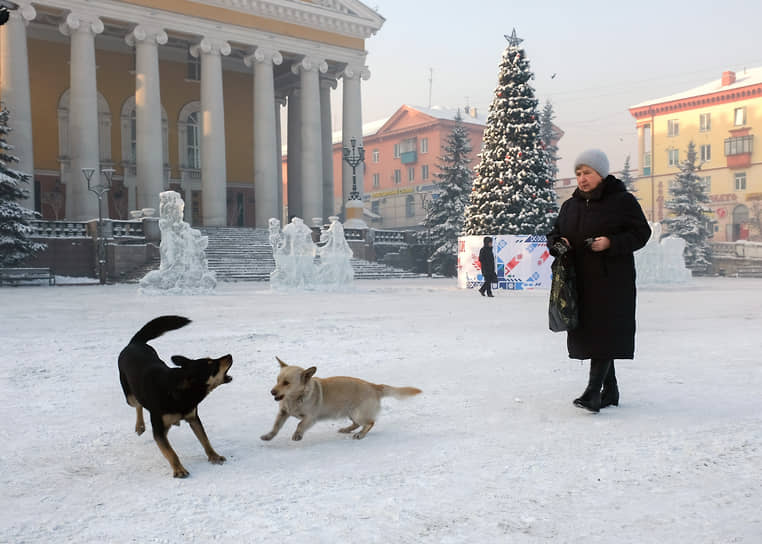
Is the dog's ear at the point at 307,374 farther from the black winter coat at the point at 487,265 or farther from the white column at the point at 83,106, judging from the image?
the white column at the point at 83,106

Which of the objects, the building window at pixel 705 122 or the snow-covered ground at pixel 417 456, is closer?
the snow-covered ground at pixel 417 456

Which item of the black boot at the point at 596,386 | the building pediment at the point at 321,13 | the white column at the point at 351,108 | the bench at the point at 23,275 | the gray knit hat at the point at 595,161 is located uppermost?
the building pediment at the point at 321,13

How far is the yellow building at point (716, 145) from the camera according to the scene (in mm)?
61594

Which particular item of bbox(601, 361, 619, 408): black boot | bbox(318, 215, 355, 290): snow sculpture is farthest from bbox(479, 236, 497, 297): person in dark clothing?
bbox(601, 361, 619, 408): black boot

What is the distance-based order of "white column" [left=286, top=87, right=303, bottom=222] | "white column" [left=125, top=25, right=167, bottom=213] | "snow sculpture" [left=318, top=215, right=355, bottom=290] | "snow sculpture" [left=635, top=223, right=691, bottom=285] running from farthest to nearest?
1. "white column" [left=286, top=87, right=303, bottom=222]
2. "white column" [left=125, top=25, right=167, bottom=213]
3. "snow sculpture" [left=635, top=223, right=691, bottom=285]
4. "snow sculpture" [left=318, top=215, right=355, bottom=290]

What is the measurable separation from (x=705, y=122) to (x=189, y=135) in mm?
47454

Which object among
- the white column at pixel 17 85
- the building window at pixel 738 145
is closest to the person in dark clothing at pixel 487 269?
the white column at pixel 17 85

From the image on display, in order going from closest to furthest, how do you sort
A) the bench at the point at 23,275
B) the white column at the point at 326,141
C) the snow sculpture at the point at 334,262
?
the snow sculpture at the point at 334,262 → the bench at the point at 23,275 → the white column at the point at 326,141

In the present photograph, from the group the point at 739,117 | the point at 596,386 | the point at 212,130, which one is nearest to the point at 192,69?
the point at 212,130

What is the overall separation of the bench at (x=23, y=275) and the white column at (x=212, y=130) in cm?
1137

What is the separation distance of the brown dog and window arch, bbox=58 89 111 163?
37.8 metres

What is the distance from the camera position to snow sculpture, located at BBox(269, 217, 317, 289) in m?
19.9

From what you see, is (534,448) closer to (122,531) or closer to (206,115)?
(122,531)

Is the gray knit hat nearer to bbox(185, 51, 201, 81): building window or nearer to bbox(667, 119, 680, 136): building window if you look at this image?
bbox(185, 51, 201, 81): building window
